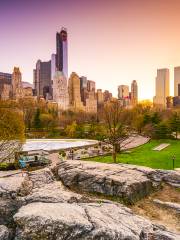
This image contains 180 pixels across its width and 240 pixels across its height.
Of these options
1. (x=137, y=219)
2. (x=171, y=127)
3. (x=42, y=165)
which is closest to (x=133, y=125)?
(x=171, y=127)

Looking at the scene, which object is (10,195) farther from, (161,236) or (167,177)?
(167,177)

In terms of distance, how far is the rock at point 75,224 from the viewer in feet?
20.2

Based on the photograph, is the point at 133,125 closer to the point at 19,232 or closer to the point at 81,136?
the point at 81,136

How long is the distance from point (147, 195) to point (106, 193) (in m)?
2.02

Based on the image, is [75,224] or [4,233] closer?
[75,224]

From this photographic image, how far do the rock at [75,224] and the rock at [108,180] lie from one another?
306 cm

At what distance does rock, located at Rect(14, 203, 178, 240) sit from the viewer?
616 cm

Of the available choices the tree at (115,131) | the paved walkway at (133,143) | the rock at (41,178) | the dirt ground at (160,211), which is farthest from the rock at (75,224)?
the paved walkway at (133,143)

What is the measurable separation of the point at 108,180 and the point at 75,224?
15.3 ft

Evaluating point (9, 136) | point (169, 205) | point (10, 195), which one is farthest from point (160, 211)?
point (9, 136)

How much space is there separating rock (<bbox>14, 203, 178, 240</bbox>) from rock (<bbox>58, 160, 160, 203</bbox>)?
3.06m

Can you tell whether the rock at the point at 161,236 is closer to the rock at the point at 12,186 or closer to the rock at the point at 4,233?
the rock at the point at 4,233

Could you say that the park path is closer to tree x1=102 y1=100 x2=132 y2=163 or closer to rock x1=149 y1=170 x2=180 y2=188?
tree x1=102 y1=100 x2=132 y2=163

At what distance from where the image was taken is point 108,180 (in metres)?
10.8
